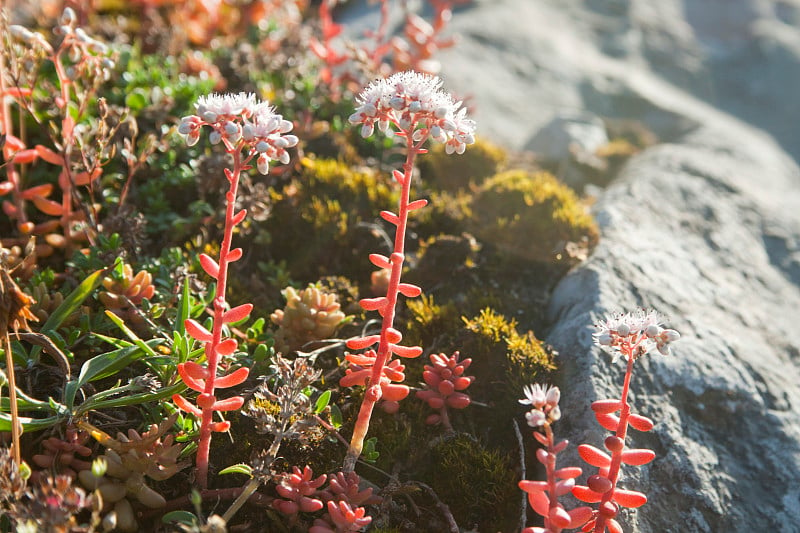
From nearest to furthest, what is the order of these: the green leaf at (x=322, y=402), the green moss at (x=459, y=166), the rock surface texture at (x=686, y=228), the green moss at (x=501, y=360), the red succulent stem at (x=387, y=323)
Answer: the red succulent stem at (x=387, y=323), the green leaf at (x=322, y=402), the rock surface texture at (x=686, y=228), the green moss at (x=501, y=360), the green moss at (x=459, y=166)

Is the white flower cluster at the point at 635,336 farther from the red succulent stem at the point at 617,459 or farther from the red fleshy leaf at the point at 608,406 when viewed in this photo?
the red fleshy leaf at the point at 608,406

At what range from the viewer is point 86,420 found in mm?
2664

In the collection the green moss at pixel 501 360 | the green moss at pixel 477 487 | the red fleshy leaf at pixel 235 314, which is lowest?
the green moss at pixel 477 487

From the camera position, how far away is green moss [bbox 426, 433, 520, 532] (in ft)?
9.30

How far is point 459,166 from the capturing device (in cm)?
493

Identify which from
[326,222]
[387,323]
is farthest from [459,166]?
[387,323]

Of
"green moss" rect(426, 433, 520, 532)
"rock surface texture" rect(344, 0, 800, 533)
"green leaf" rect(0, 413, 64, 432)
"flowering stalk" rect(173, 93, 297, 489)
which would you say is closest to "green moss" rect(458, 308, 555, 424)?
"rock surface texture" rect(344, 0, 800, 533)

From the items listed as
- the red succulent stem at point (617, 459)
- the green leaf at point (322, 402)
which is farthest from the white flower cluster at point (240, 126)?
the red succulent stem at point (617, 459)

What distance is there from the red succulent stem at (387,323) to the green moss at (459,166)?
88.6 inches

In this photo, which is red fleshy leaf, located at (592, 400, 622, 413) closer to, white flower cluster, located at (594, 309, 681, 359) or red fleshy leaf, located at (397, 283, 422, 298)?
white flower cluster, located at (594, 309, 681, 359)

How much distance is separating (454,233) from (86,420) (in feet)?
7.60

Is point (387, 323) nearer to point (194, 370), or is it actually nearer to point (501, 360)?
point (194, 370)

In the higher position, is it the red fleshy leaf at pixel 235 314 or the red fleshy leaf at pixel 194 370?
the red fleshy leaf at pixel 235 314

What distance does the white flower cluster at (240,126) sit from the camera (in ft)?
7.46
